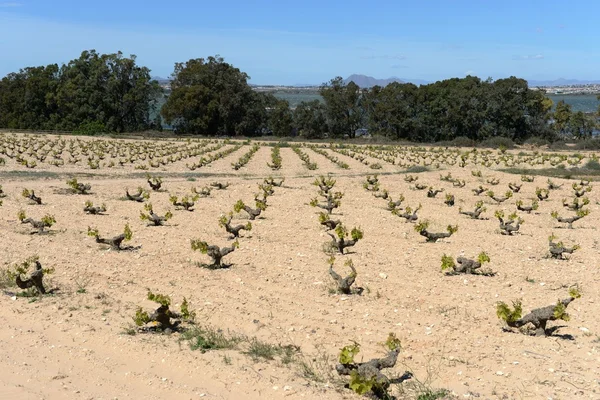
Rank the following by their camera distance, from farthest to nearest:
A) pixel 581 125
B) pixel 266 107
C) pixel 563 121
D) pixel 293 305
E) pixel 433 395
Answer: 1. pixel 266 107
2. pixel 563 121
3. pixel 581 125
4. pixel 293 305
5. pixel 433 395

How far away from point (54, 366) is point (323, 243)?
6.52 meters

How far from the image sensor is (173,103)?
59875mm

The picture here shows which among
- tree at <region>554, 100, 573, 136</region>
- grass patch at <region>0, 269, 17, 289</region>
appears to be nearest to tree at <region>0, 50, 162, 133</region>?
tree at <region>554, 100, 573, 136</region>

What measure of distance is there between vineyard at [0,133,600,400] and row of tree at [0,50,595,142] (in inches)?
1700

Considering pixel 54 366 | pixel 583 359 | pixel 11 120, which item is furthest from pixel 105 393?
pixel 11 120

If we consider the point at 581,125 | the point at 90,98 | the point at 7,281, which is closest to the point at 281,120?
the point at 90,98

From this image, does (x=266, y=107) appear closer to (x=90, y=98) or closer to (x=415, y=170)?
(x=90, y=98)

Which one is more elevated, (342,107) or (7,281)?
(342,107)

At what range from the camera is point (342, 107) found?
62.0m

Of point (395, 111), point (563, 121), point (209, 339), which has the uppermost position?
point (395, 111)

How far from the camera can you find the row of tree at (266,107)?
56812 millimetres

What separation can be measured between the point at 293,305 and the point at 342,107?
5530 cm

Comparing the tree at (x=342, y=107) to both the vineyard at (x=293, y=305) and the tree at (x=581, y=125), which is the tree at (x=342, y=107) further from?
the vineyard at (x=293, y=305)

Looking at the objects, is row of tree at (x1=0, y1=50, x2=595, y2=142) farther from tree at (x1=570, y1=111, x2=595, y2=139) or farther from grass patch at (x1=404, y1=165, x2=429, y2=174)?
grass patch at (x1=404, y1=165, x2=429, y2=174)
